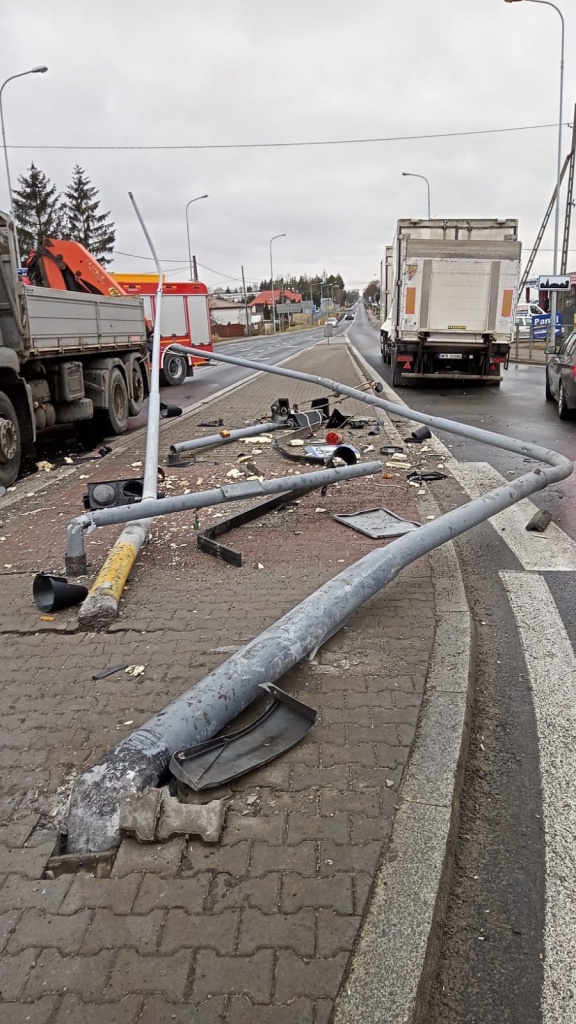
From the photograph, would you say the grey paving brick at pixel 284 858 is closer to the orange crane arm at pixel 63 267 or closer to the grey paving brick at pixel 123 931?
the grey paving brick at pixel 123 931

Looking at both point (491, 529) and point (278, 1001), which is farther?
point (491, 529)

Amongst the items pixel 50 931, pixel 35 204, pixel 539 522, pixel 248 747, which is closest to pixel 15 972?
pixel 50 931

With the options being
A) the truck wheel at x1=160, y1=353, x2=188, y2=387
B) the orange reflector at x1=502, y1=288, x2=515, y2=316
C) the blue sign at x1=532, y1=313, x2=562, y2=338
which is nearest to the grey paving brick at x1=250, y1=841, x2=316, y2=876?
the orange reflector at x1=502, y1=288, x2=515, y2=316

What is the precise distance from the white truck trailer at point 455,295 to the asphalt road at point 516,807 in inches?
468

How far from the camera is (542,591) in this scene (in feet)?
15.4

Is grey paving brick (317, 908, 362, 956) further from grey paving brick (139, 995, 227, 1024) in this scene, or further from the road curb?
grey paving brick (139, 995, 227, 1024)

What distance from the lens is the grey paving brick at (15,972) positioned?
1.87 m

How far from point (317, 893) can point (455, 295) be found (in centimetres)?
1584

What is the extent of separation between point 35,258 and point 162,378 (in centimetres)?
829

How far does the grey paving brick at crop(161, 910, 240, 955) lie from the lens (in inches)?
77.7

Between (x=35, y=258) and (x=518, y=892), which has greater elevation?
(x=35, y=258)

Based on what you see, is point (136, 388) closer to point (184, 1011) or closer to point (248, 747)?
point (248, 747)

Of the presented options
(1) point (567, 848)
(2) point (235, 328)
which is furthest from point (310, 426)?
(2) point (235, 328)

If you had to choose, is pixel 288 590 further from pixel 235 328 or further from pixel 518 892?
pixel 235 328
